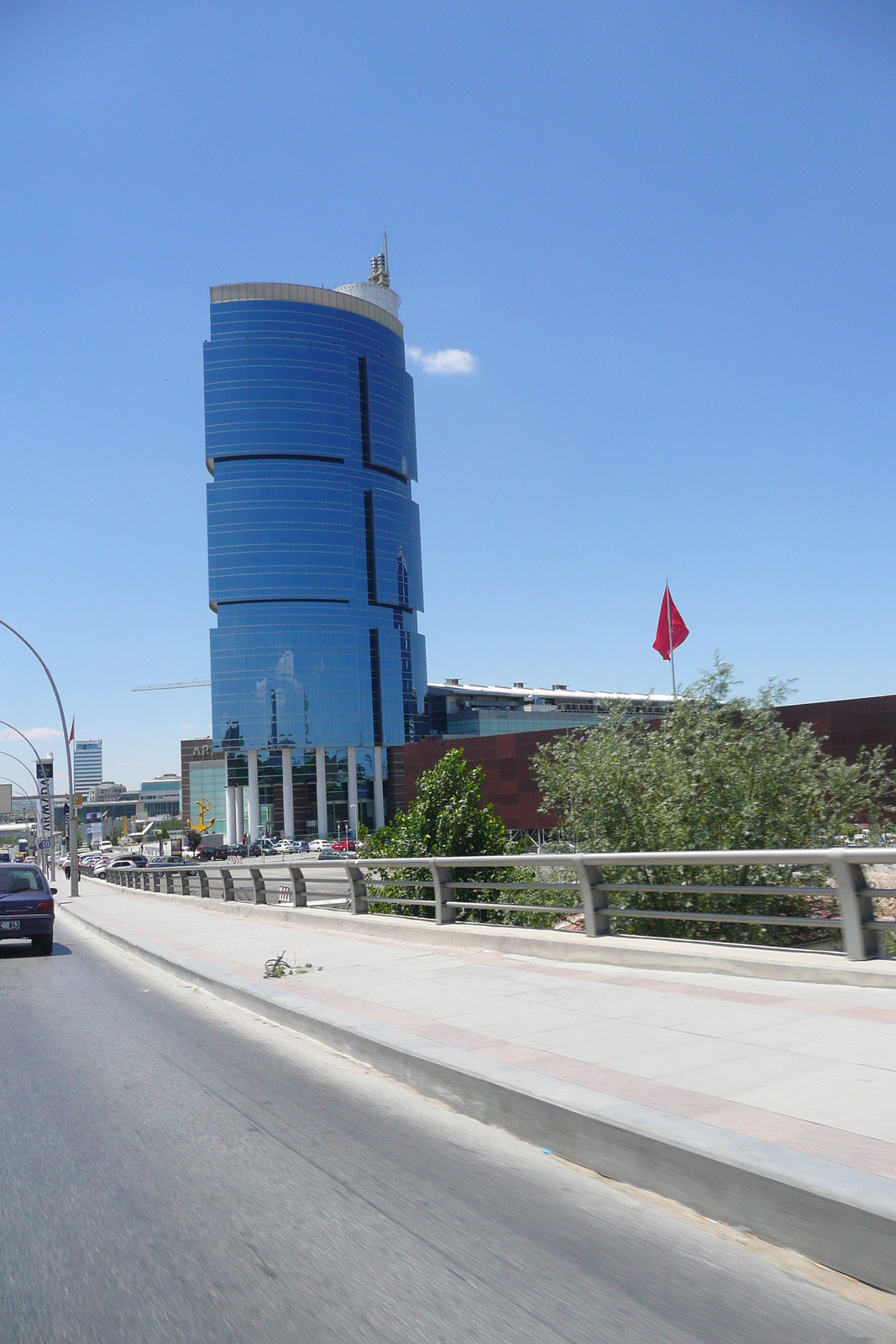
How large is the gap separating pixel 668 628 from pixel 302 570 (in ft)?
347

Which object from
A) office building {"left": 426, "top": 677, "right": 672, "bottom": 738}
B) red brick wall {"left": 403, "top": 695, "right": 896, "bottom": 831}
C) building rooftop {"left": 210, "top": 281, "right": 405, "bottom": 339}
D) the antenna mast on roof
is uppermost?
the antenna mast on roof

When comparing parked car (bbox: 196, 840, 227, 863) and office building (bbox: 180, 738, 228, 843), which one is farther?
office building (bbox: 180, 738, 228, 843)

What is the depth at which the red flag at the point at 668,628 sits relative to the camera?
2659 cm

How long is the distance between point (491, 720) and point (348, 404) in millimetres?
49640

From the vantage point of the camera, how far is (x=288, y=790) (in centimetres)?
12600

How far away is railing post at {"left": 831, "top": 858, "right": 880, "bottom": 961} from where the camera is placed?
308 inches

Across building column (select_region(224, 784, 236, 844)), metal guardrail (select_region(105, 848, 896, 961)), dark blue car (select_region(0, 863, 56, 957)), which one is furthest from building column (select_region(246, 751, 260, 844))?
metal guardrail (select_region(105, 848, 896, 961))

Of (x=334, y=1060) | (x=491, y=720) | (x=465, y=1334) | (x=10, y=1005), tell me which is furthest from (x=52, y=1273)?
(x=491, y=720)

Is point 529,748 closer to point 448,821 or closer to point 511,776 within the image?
point 511,776

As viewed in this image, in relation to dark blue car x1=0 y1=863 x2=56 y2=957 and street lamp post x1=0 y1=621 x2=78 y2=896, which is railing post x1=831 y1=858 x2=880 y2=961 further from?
street lamp post x1=0 y1=621 x2=78 y2=896

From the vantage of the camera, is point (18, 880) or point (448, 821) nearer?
point (18, 880)

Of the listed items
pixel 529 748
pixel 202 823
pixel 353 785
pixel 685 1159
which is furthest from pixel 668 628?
pixel 202 823

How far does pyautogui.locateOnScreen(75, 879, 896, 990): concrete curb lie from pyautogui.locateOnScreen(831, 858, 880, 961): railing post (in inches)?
→ 6.0

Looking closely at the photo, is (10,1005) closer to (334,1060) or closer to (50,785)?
(334,1060)
